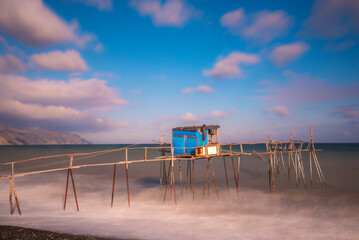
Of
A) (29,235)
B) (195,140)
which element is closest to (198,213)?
(195,140)

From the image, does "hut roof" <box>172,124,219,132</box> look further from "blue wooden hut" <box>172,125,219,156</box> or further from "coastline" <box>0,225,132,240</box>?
"coastline" <box>0,225,132,240</box>

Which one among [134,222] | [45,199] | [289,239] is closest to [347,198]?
[289,239]

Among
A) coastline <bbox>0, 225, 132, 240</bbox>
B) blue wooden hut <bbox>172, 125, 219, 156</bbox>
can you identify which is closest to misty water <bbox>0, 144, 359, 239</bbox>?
coastline <bbox>0, 225, 132, 240</bbox>

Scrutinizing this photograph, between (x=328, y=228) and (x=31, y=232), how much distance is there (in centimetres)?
1606

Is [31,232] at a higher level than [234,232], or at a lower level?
higher

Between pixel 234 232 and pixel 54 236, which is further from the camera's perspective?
pixel 234 232

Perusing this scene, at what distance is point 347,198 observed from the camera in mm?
19969

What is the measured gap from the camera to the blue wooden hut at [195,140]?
1859cm

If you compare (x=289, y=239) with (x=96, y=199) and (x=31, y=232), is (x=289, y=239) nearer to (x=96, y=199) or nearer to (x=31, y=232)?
(x=31, y=232)

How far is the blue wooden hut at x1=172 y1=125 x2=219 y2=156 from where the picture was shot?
1859 centimetres

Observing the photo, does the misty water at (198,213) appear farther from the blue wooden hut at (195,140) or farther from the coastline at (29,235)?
the blue wooden hut at (195,140)

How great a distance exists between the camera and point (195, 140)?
18.8 meters

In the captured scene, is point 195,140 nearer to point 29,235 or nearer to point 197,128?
point 197,128

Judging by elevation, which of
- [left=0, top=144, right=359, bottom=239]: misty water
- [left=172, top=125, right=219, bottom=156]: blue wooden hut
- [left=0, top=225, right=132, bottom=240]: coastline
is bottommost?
[left=0, top=144, right=359, bottom=239]: misty water
